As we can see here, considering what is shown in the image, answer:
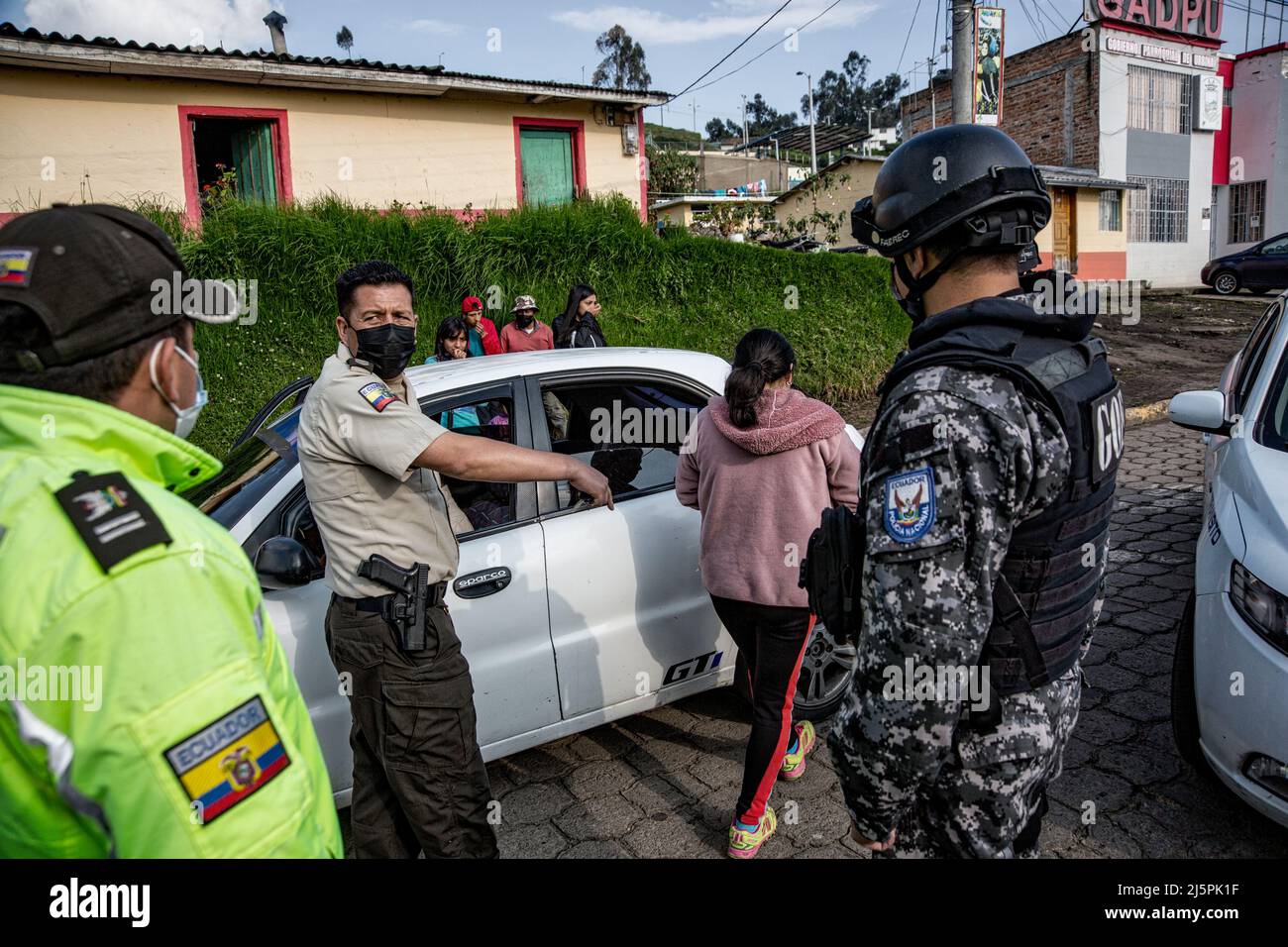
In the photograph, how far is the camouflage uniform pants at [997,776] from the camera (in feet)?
5.76

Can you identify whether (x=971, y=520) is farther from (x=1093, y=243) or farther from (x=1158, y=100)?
(x=1158, y=100)

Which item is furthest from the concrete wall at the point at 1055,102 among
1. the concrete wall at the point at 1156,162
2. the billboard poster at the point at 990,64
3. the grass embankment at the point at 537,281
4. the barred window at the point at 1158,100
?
the grass embankment at the point at 537,281

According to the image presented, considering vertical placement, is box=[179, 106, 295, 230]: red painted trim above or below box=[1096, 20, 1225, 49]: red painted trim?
below

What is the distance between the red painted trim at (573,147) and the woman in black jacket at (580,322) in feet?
20.5

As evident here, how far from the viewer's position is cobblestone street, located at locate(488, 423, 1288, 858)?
3.02 meters

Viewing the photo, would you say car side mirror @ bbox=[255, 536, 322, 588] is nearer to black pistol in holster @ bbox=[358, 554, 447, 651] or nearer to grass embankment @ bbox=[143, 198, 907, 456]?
black pistol in holster @ bbox=[358, 554, 447, 651]

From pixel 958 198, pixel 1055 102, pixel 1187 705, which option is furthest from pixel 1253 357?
pixel 1055 102

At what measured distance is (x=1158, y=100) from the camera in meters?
26.5

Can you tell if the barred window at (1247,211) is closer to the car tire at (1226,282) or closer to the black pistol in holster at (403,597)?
the car tire at (1226,282)

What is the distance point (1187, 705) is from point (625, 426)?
2406mm

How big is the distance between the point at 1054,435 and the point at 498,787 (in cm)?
272

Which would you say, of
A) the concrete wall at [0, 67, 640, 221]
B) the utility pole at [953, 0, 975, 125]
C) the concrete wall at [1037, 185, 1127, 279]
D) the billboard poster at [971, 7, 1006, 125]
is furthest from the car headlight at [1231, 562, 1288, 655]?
the concrete wall at [1037, 185, 1127, 279]

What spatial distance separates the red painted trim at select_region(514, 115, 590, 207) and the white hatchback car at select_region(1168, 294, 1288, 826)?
12035 millimetres
